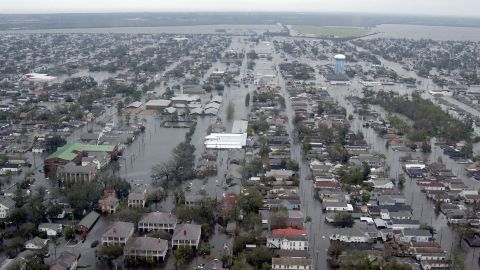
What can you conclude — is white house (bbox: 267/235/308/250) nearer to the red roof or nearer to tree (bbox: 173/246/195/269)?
the red roof

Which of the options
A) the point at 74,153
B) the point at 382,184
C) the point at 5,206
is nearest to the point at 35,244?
the point at 5,206

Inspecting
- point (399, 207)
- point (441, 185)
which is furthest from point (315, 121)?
point (399, 207)

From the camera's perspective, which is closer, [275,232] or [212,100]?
[275,232]

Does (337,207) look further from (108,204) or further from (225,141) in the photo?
(225,141)

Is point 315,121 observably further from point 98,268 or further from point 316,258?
point 98,268

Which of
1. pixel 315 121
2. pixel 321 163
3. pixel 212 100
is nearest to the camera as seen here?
pixel 321 163

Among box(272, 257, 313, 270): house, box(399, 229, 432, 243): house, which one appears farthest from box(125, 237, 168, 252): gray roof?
box(399, 229, 432, 243): house
